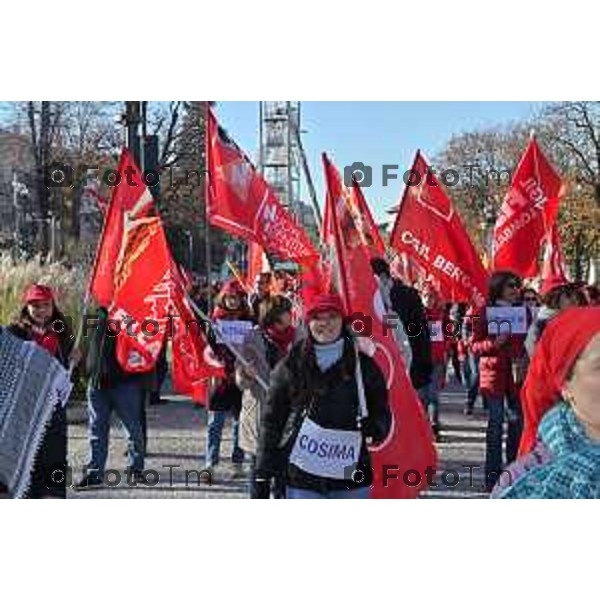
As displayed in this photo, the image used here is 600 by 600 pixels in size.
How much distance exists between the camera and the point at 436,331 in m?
7.27

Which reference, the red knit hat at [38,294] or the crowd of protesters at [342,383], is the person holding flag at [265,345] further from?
the red knit hat at [38,294]

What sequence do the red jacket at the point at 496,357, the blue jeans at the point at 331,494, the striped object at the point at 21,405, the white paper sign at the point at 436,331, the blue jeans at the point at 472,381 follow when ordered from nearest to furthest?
the striped object at the point at 21,405, the blue jeans at the point at 331,494, the red jacket at the point at 496,357, the white paper sign at the point at 436,331, the blue jeans at the point at 472,381

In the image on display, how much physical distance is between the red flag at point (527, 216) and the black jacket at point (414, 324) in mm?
552

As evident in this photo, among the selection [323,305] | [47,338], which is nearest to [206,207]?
[47,338]

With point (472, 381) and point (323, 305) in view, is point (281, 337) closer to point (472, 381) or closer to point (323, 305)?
point (323, 305)

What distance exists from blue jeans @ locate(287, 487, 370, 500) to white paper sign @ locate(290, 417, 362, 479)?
0.07 metres

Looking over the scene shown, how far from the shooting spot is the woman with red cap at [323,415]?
4379mm

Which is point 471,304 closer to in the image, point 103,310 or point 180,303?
point 180,303

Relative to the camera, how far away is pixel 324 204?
5504mm

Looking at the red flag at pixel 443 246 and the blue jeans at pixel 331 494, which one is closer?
the blue jeans at pixel 331 494

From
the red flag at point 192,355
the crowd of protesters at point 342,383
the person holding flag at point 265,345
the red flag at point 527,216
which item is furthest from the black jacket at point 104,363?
the red flag at point 527,216

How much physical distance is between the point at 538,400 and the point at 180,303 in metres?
3.27
